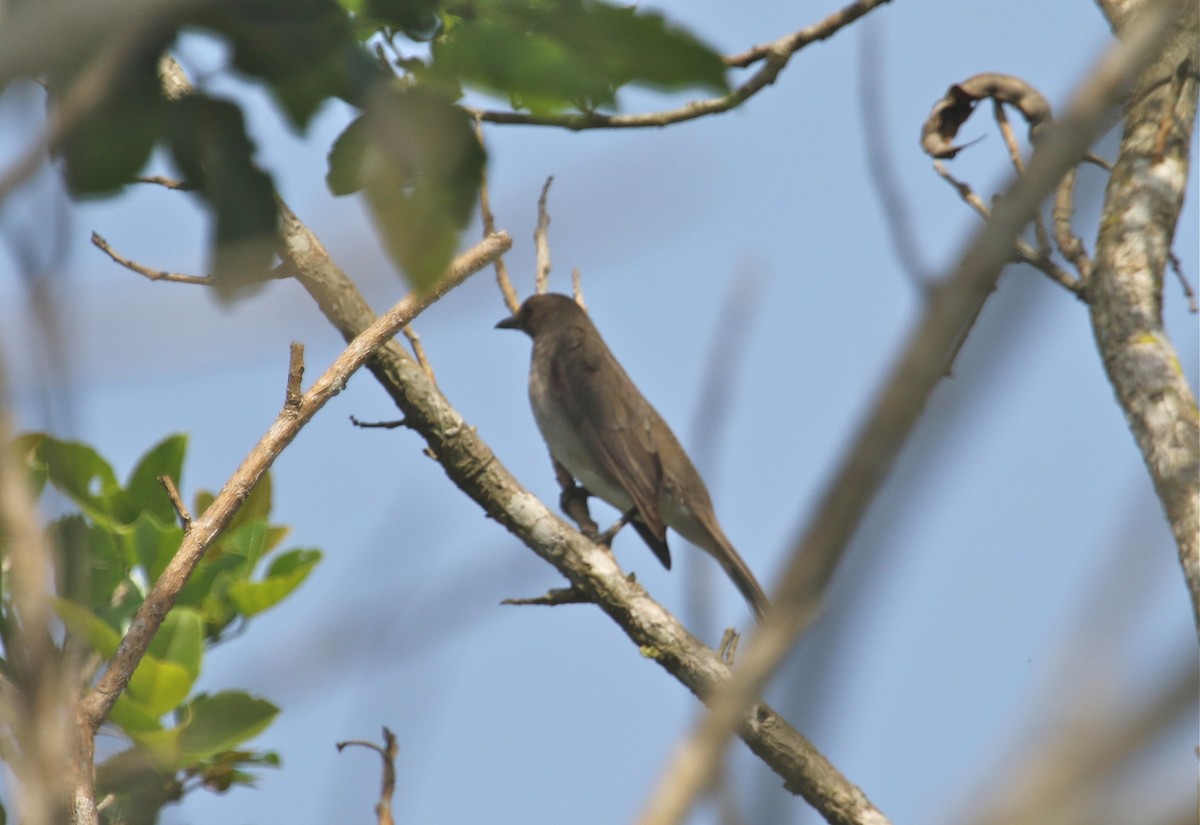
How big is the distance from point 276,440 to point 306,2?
1.91m

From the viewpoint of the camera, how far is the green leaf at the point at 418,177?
1.62 metres

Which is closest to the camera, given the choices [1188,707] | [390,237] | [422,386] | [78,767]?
[1188,707]

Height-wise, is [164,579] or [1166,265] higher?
[164,579]

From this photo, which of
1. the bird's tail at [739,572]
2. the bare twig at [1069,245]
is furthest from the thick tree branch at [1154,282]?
the bird's tail at [739,572]

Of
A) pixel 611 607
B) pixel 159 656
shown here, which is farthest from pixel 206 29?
pixel 611 607

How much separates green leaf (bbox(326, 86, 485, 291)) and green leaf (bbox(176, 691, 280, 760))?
3026 millimetres

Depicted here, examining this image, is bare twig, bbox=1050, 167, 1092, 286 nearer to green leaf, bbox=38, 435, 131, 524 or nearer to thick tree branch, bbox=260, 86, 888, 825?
thick tree branch, bbox=260, 86, 888, 825

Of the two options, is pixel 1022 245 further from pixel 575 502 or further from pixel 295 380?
pixel 575 502

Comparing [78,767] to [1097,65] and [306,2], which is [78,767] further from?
[1097,65]

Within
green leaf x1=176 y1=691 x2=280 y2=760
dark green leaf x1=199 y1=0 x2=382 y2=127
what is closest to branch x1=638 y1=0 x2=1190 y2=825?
dark green leaf x1=199 y1=0 x2=382 y2=127

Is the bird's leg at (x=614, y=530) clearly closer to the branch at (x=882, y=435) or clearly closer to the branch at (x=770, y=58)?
the branch at (x=770, y=58)

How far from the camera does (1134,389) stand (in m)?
4.08

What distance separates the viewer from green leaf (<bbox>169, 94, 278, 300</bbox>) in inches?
67.6

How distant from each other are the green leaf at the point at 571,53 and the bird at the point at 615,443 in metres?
5.49
